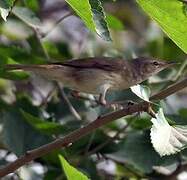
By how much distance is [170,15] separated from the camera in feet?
5.57

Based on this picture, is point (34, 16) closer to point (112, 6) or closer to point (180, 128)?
point (180, 128)

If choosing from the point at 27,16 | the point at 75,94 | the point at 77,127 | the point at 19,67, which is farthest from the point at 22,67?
the point at 75,94

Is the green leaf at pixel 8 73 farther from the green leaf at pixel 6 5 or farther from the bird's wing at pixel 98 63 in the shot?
the green leaf at pixel 6 5

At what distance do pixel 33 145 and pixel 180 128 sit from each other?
81 centimetres

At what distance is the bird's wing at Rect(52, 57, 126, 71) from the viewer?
3.06 m

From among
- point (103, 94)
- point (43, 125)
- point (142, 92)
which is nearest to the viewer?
point (142, 92)

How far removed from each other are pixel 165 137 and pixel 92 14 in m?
0.42

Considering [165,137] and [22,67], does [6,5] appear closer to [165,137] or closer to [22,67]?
[165,137]

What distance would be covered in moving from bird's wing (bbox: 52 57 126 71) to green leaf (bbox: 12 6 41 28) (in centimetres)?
44

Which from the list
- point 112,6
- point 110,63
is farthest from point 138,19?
point 110,63

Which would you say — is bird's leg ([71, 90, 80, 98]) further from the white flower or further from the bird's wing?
the white flower

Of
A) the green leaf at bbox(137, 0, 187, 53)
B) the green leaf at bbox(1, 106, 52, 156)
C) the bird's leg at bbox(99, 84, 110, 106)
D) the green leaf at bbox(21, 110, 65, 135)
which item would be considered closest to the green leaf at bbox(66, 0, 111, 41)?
the green leaf at bbox(137, 0, 187, 53)

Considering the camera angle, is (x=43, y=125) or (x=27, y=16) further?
(x=27, y=16)

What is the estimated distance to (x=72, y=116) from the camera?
2840 mm
